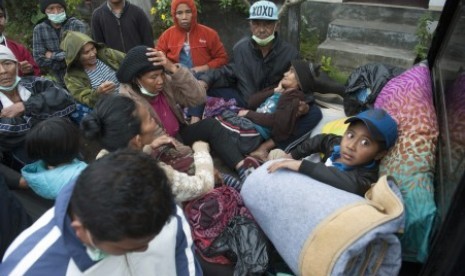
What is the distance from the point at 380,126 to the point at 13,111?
8.85 ft

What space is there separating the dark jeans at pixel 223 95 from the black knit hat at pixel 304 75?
702mm

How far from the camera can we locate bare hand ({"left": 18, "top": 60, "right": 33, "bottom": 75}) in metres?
3.71

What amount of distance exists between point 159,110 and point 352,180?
1620mm

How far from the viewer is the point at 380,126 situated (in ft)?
7.00

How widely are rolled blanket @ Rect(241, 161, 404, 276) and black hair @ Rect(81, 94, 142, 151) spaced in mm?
907

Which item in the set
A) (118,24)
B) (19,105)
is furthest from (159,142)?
(118,24)

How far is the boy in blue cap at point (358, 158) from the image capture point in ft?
6.86

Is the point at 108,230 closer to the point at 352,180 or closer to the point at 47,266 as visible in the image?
the point at 47,266

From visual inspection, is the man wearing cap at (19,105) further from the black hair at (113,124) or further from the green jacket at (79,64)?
the black hair at (113,124)

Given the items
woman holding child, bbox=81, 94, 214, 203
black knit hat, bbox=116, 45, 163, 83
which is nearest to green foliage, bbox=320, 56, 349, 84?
black knit hat, bbox=116, 45, 163, 83

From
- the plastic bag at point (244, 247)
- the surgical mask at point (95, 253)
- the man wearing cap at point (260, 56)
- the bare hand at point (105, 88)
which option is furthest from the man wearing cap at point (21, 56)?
the surgical mask at point (95, 253)

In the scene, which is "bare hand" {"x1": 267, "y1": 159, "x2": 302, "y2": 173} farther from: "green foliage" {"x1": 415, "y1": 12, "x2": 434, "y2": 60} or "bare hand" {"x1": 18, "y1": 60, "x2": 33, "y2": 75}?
"green foliage" {"x1": 415, "y1": 12, "x2": 434, "y2": 60}

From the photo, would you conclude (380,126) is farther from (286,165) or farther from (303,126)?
(303,126)

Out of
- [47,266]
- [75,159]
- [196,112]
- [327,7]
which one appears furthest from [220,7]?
[47,266]
